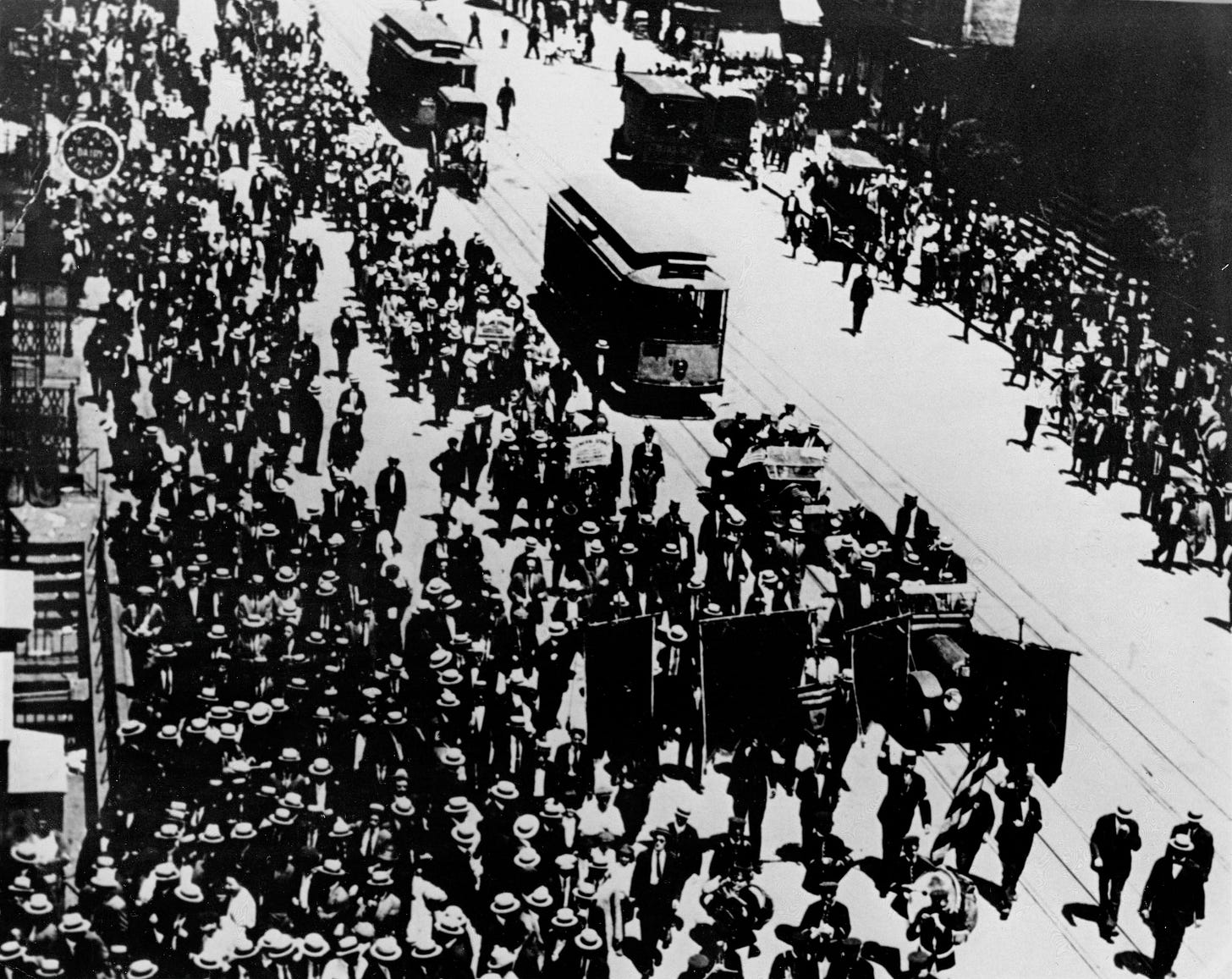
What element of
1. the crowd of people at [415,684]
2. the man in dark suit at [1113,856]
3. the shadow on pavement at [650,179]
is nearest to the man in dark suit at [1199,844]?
the crowd of people at [415,684]

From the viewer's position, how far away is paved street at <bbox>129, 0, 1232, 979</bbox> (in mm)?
12125

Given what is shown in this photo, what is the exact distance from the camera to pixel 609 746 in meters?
12.2

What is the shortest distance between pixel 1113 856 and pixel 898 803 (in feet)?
5.80

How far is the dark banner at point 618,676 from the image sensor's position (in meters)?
12.0

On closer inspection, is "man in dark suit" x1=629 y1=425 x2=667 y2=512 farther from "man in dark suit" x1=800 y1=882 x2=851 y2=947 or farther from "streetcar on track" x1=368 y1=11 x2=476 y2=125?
"streetcar on track" x1=368 y1=11 x2=476 y2=125

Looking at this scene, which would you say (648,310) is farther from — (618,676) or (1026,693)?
(1026,693)

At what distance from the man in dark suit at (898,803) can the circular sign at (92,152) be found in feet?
49.6

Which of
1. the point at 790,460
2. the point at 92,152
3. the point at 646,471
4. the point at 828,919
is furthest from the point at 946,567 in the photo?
the point at 92,152

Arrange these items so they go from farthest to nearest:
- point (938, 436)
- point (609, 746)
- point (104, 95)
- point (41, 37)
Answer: point (104, 95)
point (41, 37)
point (938, 436)
point (609, 746)

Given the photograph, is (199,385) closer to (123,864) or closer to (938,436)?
(123,864)

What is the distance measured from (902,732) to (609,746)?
276 cm

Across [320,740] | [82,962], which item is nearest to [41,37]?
[320,740]

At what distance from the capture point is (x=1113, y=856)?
11461 mm

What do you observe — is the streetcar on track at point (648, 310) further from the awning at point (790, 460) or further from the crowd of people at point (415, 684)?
the awning at point (790, 460)
